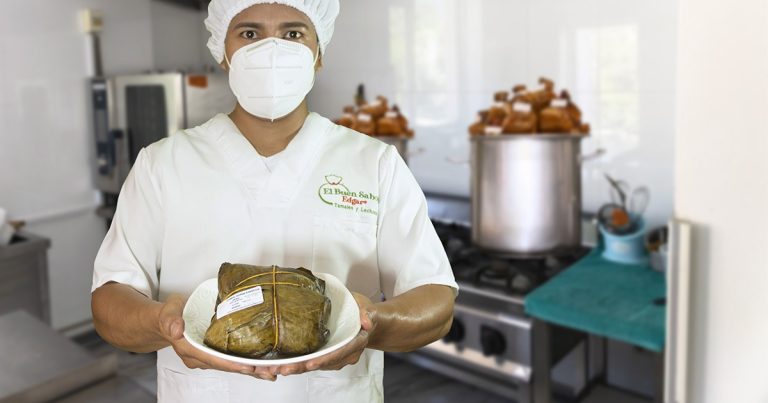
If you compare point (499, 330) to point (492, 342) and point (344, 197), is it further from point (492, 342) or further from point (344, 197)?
point (344, 197)

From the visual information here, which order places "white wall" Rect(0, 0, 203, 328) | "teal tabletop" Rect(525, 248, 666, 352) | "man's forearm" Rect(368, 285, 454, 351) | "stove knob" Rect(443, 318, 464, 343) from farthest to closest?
"white wall" Rect(0, 0, 203, 328)
"stove knob" Rect(443, 318, 464, 343)
"teal tabletop" Rect(525, 248, 666, 352)
"man's forearm" Rect(368, 285, 454, 351)

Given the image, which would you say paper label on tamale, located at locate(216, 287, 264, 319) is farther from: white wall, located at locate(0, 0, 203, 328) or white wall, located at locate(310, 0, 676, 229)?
white wall, located at locate(0, 0, 203, 328)

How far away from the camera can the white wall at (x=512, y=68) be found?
1995 mm

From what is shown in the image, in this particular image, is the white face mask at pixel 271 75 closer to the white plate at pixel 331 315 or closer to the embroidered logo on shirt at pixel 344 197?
the embroidered logo on shirt at pixel 344 197

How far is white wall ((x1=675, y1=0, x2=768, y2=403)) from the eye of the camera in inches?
42.4

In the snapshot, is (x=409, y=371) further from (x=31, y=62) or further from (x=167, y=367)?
(x=31, y=62)

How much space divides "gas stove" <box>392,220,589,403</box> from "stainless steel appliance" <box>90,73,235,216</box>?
141 cm

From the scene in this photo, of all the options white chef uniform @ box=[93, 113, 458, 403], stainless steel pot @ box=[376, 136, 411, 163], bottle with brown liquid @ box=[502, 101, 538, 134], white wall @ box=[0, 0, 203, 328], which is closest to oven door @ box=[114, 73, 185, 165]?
white wall @ box=[0, 0, 203, 328]

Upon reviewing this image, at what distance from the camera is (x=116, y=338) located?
0.73 metres

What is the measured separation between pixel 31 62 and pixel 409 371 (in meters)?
1.99

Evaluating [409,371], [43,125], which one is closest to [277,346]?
[409,371]

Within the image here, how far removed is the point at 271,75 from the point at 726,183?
2.72 feet

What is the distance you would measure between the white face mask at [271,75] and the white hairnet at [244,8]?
0.04 metres

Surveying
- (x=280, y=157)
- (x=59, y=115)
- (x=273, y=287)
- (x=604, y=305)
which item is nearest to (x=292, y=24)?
(x=280, y=157)
